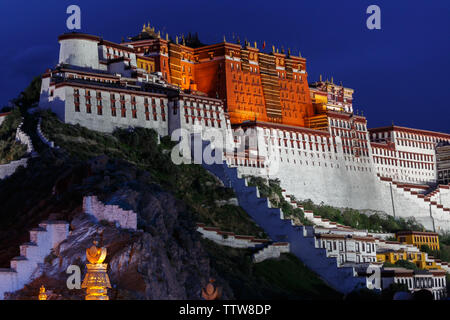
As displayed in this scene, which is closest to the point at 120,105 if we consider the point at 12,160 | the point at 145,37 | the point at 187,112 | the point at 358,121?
the point at 187,112

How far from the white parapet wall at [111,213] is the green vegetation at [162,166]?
30.5m

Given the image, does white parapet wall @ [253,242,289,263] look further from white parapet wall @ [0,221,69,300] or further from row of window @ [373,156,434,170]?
row of window @ [373,156,434,170]

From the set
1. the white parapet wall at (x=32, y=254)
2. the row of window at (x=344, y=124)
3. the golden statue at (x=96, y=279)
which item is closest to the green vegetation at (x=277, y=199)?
the row of window at (x=344, y=124)

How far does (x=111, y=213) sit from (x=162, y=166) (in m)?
39.6

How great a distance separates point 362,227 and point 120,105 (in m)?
37.4

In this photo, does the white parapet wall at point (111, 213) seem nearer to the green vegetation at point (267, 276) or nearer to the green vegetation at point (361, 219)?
the green vegetation at point (267, 276)

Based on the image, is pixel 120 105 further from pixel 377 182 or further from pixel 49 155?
pixel 377 182

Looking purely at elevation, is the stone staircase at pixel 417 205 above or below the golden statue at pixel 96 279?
above

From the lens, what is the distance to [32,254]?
152 feet

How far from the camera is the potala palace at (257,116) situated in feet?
314

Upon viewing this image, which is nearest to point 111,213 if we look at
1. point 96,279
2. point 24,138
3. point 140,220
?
point 140,220

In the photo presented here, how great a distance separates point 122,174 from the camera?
59.8m

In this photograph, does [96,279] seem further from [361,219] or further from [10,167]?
[361,219]

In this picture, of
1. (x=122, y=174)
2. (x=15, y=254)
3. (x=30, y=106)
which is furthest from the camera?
(x=30, y=106)
